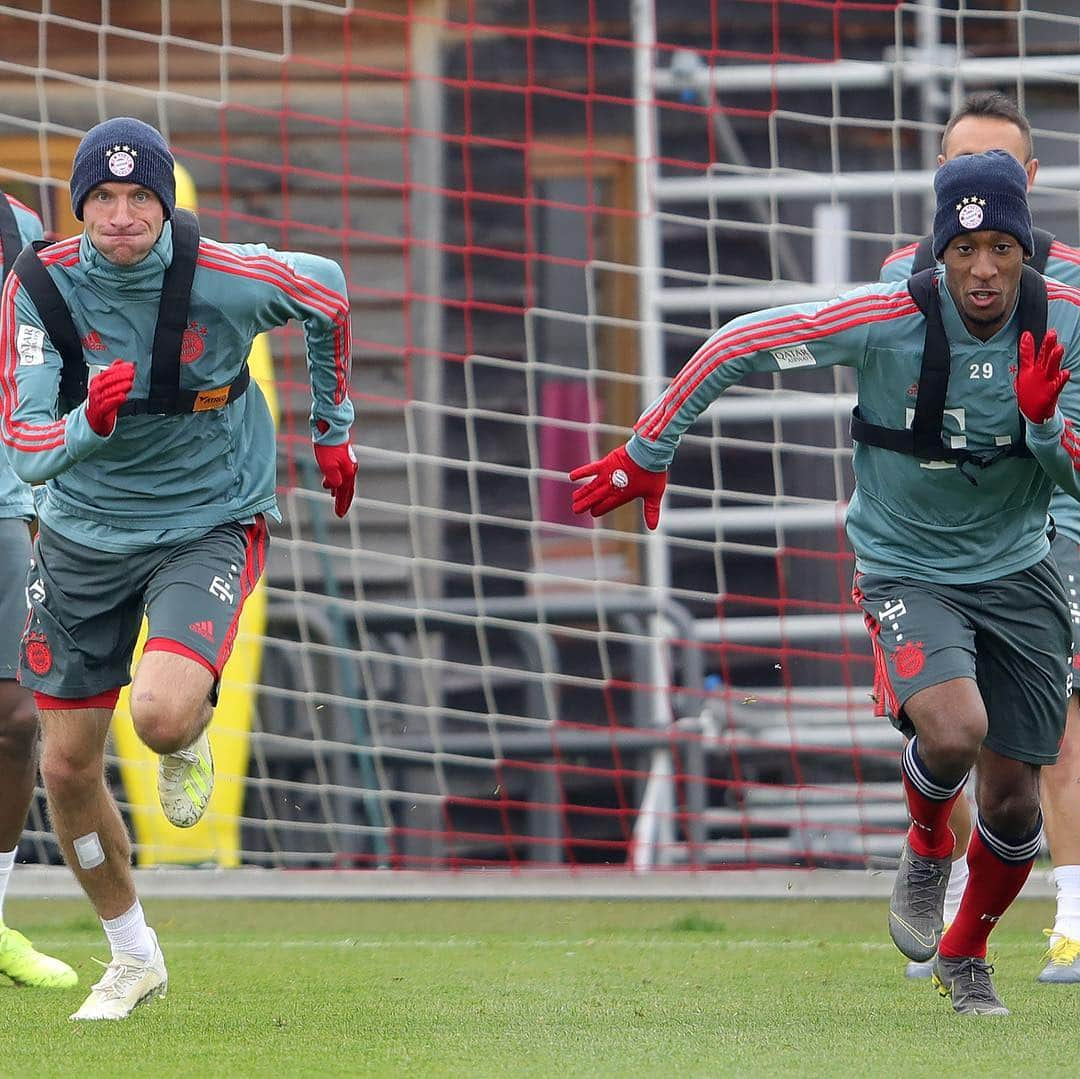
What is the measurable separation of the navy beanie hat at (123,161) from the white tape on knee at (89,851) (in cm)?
151

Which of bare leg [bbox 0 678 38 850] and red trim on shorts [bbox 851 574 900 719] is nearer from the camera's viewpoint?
red trim on shorts [bbox 851 574 900 719]

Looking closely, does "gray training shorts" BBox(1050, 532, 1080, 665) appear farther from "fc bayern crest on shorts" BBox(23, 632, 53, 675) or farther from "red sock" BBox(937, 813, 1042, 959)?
"fc bayern crest on shorts" BBox(23, 632, 53, 675)

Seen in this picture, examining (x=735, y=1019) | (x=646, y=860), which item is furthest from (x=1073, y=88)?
(x=735, y=1019)

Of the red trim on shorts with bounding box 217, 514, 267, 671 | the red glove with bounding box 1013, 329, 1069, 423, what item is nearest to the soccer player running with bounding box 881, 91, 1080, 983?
the red glove with bounding box 1013, 329, 1069, 423

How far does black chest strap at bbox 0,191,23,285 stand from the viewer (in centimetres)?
557

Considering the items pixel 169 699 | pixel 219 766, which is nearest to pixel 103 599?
pixel 169 699

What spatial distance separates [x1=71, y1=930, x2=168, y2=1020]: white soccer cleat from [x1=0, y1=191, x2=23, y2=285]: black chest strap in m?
1.89

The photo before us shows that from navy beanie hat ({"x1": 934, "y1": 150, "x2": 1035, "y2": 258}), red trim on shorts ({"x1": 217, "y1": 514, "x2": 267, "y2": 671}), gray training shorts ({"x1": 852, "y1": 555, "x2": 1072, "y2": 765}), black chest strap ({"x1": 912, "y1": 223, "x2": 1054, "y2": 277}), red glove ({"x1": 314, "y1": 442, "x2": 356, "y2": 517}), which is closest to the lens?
navy beanie hat ({"x1": 934, "y1": 150, "x2": 1035, "y2": 258})

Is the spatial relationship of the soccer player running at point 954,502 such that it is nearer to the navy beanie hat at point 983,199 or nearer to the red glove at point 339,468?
the navy beanie hat at point 983,199

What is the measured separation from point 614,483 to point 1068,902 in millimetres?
1926

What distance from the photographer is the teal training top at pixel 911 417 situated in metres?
4.76

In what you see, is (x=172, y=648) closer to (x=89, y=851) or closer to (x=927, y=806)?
(x=89, y=851)

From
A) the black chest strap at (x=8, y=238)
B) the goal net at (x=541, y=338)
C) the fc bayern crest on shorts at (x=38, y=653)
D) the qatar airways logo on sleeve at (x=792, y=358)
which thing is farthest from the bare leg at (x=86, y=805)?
the goal net at (x=541, y=338)

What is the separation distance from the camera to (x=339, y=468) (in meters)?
5.39
